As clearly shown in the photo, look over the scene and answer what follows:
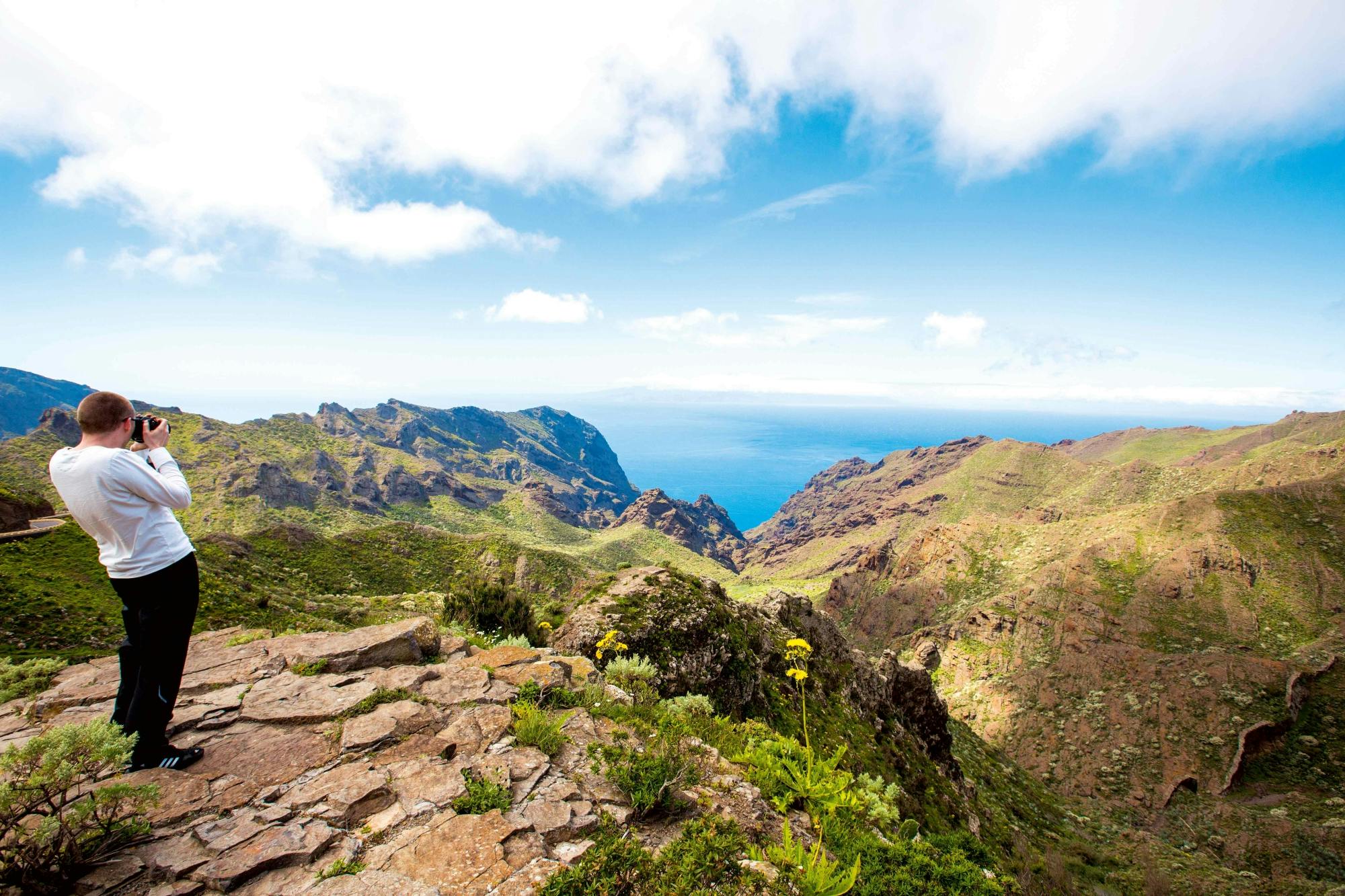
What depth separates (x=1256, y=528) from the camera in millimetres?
59938

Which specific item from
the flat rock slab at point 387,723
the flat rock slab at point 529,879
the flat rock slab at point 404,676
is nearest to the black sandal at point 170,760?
the flat rock slab at point 387,723

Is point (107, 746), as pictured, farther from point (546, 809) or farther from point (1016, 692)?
point (1016, 692)

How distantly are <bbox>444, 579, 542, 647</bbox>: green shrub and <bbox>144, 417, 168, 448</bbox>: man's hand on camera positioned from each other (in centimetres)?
910

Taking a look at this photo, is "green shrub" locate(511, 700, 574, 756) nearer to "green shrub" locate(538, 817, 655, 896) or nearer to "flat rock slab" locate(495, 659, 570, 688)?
"flat rock slab" locate(495, 659, 570, 688)

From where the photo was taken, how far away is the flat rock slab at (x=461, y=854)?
4.07 m

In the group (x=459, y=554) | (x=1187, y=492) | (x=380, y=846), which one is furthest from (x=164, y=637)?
(x=1187, y=492)

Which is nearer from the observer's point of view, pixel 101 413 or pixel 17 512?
pixel 101 413

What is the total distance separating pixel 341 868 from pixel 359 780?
140cm

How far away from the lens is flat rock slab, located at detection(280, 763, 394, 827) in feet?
16.0

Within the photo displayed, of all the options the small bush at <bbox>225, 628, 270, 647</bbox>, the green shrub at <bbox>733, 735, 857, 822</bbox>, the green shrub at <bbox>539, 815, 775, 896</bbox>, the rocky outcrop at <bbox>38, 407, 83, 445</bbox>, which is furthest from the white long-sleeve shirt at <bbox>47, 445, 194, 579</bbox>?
the rocky outcrop at <bbox>38, 407, 83, 445</bbox>

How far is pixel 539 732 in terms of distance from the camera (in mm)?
6359

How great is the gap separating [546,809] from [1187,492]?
143932 millimetres

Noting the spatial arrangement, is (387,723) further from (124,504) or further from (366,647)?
(124,504)

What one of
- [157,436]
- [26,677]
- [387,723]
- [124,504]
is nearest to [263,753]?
[387,723]
